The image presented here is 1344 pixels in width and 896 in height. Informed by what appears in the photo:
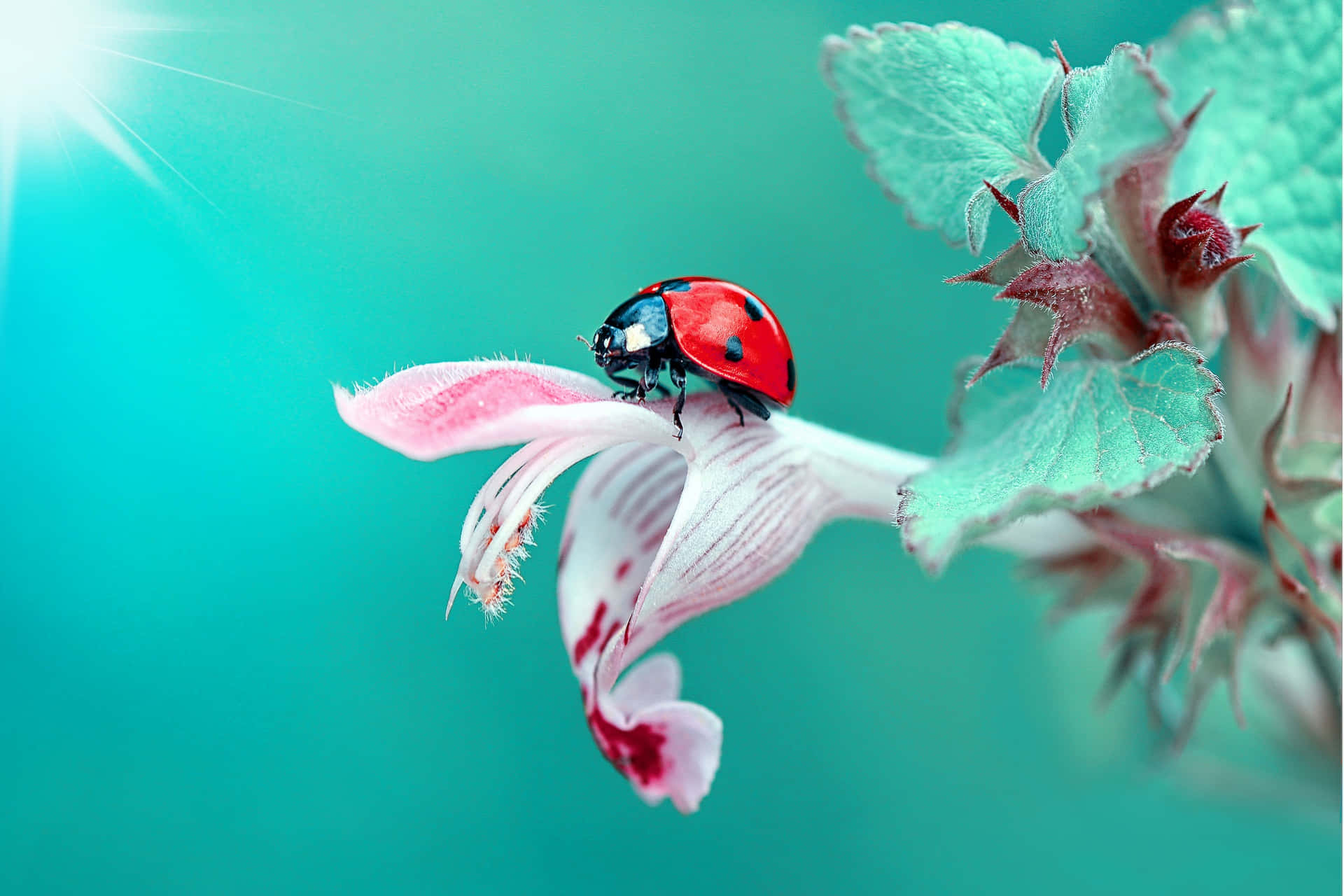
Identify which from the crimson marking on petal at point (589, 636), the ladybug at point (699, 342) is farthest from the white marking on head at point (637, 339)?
the crimson marking on petal at point (589, 636)

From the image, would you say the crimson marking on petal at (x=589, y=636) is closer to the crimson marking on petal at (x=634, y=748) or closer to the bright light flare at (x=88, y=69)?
the crimson marking on petal at (x=634, y=748)

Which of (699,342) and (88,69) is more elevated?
(88,69)

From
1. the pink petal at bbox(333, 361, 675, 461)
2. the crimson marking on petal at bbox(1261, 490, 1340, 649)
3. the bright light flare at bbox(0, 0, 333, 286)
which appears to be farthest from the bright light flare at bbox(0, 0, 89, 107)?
the crimson marking on petal at bbox(1261, 490, 1340, 649)

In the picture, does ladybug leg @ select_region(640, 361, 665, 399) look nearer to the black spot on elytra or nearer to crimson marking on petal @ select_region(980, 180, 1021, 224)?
the black spot on elytra

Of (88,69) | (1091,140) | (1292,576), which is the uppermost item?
(88,69)

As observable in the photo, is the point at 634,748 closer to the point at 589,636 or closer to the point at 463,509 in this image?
the point at 589,636

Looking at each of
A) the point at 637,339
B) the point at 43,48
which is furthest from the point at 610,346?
the point at 43,48

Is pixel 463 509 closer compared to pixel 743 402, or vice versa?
pixel 743 402
